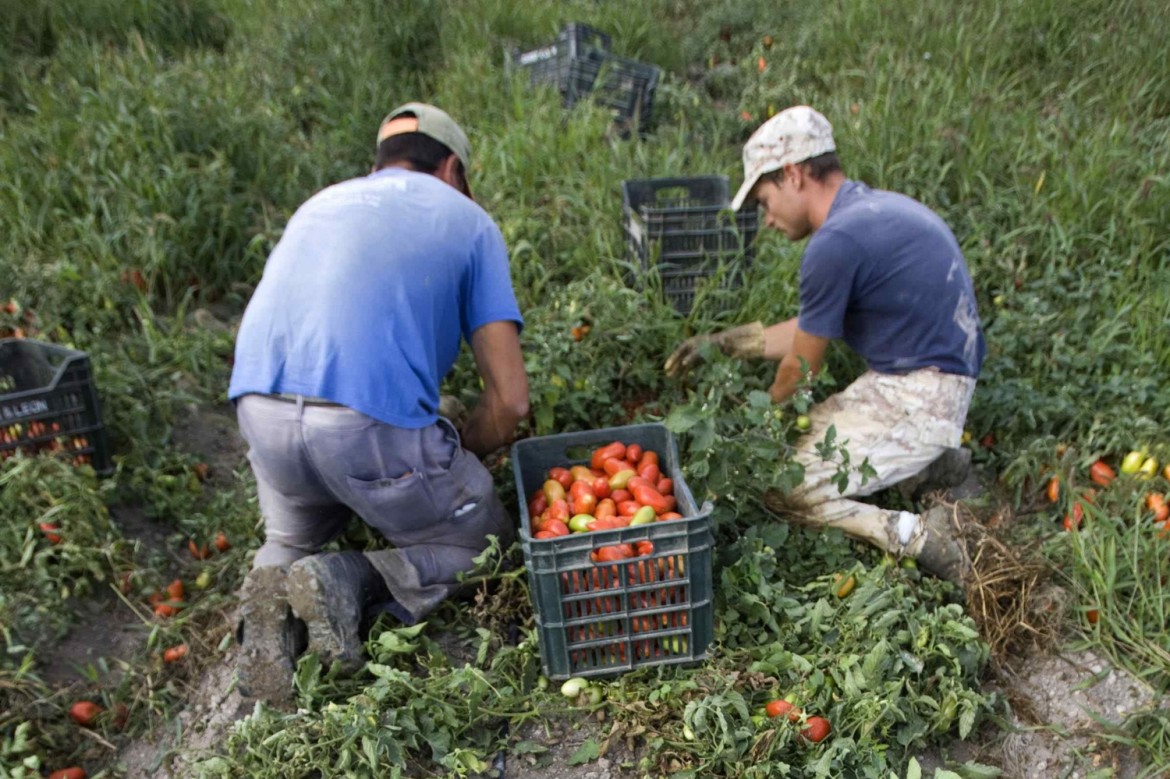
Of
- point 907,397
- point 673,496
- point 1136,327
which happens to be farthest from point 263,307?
point 1136,327

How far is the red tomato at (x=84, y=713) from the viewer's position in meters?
2.69

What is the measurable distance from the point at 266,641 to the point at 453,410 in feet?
3.76

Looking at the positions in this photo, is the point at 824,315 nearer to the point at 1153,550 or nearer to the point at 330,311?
the point at 1153,550

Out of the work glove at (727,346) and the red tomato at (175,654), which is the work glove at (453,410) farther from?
the red tomato at (175,654)

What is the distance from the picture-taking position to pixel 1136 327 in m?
3.88

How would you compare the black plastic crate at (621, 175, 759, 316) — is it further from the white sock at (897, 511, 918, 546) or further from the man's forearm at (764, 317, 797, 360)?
the white sock at (897, 511, 918, 546)

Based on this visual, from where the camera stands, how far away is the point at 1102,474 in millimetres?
3344

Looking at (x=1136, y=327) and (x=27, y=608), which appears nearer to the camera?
(x=27, y=608)

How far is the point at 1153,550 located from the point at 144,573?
11.3ft

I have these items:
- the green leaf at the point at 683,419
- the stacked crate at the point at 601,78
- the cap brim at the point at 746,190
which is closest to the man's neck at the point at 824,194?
the cap brim at the point at 746,190

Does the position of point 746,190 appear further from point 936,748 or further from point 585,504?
point 936,748

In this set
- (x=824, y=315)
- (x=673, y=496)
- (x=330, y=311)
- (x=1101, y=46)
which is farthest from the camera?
(x=1101, y=46)

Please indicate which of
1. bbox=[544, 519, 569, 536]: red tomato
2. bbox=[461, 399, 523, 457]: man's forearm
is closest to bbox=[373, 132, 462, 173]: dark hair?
bbox=[461, 399, 523, 457]: man's forearm

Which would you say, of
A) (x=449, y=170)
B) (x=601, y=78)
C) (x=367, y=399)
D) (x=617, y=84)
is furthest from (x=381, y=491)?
(x=617, y=84)
